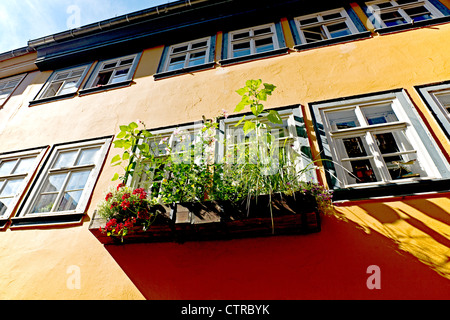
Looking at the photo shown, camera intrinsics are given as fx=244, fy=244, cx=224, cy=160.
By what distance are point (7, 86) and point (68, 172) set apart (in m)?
5.23

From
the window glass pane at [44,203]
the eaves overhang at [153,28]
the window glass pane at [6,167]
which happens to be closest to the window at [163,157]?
the window glass pane at [44,203]

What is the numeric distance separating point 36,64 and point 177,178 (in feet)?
22.7

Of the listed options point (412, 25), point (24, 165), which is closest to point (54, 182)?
point (24, 165)

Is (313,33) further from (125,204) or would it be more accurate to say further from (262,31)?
(125,204)

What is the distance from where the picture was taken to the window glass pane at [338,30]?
511 centimetres

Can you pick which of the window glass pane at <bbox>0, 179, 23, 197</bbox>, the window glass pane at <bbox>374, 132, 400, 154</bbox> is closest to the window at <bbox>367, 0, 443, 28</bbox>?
the window glass pane at <bbox>374, 132, 400, 154</bbox>

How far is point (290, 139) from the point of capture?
344cm

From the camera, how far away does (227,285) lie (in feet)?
8.19

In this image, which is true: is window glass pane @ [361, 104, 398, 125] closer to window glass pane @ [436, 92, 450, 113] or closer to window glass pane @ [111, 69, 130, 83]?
window glass pane @ [436, 92, 450, 113]

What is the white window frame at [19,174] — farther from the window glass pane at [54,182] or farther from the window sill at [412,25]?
the window sill at [412,25]

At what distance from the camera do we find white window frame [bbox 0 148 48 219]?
12.6ft

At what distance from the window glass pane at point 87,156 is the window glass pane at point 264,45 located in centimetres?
390

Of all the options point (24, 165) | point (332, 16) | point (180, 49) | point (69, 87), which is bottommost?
point (24, 165)

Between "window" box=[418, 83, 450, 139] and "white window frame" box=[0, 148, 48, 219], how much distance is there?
6.12m
